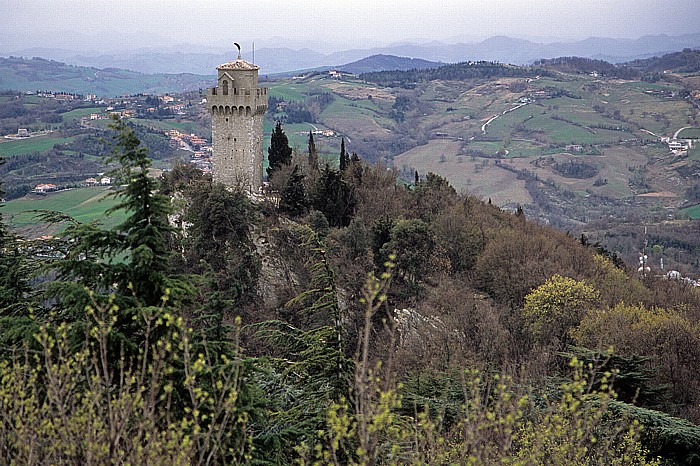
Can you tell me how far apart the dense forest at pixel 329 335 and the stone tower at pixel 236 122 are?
194cm

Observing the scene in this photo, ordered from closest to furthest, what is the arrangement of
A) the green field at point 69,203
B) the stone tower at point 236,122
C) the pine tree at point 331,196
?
the stone tower at point 236,122 → the pine tree at point 331,196 → the green field at point 69,203

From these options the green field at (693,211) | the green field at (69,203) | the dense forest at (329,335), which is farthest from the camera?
the green field at (693,211)

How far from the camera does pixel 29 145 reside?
11156 cm

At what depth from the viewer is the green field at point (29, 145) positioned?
108312mm

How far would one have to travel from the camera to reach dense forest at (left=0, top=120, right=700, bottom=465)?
332 inches

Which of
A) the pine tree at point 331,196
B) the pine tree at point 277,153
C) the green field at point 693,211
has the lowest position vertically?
the green field at point 693,211

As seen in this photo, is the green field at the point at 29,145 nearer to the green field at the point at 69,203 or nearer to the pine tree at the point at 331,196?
the green field at the point at 69,203

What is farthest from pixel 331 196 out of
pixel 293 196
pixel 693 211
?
pixel 693 211

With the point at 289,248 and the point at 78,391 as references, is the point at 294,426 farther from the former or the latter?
the point at 289,248

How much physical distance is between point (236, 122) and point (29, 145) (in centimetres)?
9297

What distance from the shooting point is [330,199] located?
34.3 meters

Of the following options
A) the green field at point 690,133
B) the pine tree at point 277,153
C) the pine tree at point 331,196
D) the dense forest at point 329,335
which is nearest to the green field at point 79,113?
the pine tree at point 277,153

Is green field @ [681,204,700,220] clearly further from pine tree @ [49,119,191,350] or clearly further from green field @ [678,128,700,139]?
pine tree @ [49,119,191,350]

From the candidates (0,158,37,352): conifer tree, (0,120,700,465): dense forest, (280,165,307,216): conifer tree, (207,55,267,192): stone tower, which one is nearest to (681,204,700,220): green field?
(0,120,700,465): dense forest
